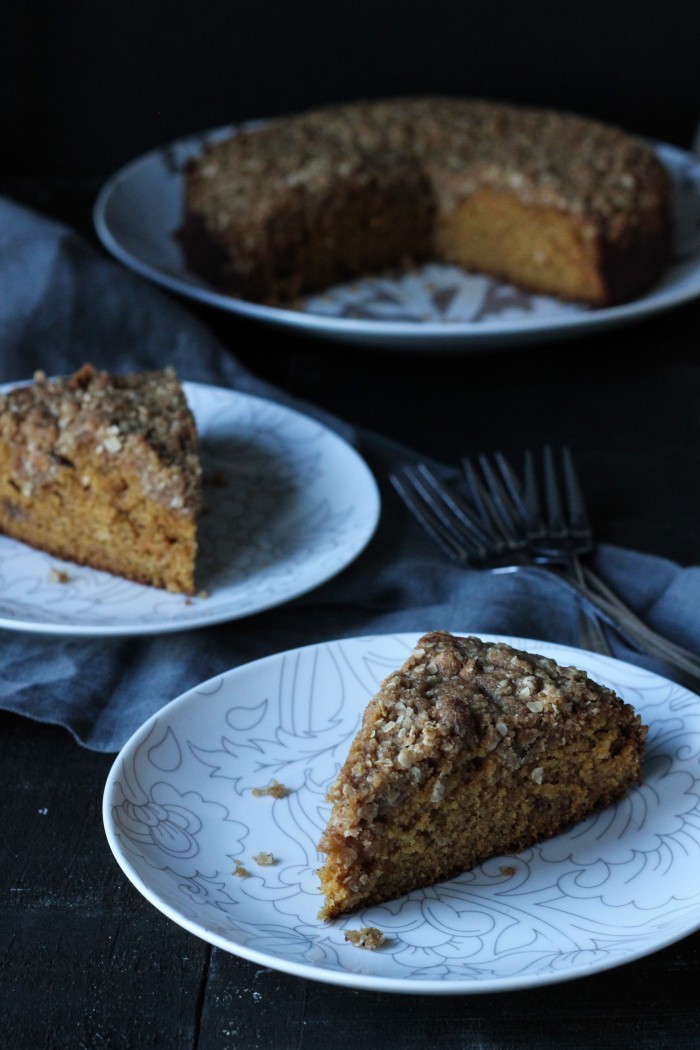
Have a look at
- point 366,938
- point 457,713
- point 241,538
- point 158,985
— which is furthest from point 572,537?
point 158,985

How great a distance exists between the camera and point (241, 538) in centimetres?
284

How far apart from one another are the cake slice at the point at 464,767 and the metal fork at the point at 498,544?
45 cm

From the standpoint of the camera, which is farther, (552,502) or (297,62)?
(297,62)

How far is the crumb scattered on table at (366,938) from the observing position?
177 cm

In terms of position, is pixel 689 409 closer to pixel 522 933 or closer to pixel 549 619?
pixel 549 619

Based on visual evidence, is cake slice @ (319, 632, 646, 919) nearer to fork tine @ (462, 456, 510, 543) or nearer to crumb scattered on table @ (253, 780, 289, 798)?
crumb scattered on table @ (253, 780, 289, 798)

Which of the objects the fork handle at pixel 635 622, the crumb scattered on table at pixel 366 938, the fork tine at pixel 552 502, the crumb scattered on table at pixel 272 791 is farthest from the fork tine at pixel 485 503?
the crumb scattered on table at pixel 366 938

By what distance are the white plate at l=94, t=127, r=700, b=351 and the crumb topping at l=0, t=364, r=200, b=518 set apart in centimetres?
81

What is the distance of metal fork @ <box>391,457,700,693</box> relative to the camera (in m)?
2.47

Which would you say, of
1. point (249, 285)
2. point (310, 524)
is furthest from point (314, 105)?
point (310, 524)

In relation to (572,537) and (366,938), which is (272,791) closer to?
(366,938)

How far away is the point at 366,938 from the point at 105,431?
1363 mm

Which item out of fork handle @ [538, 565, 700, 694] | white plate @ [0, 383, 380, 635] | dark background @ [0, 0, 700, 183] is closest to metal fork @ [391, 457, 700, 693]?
fork handle @ [538, 565, 700, 694]

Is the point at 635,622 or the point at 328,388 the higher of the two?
the point at 635,622
